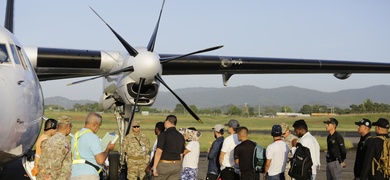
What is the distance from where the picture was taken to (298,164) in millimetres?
6945

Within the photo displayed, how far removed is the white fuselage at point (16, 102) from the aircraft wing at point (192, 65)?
4.34 m

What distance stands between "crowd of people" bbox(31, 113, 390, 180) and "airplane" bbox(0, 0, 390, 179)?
442mm

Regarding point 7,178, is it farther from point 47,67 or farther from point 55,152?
point 55,152

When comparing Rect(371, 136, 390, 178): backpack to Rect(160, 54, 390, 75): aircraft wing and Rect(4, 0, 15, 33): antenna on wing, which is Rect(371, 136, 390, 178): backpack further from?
Rect(4, 0, 15, 33): antenna on wing

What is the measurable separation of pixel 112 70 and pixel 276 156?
5899 mm

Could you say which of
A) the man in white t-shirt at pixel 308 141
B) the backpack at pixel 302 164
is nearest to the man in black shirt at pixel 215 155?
the man in white t-shirt at pixel 308 141

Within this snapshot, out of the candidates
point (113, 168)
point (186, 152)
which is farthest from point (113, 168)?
point (186, 152)

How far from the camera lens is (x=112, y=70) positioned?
1211cm

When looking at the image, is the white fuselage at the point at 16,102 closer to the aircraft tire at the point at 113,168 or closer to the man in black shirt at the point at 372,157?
the aircraft tire at the point at 113,168

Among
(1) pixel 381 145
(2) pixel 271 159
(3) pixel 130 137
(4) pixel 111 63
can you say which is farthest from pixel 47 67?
(1) pixel 381 145

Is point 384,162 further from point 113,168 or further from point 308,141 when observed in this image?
point 113,168

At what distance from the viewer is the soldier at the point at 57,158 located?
19.6ft

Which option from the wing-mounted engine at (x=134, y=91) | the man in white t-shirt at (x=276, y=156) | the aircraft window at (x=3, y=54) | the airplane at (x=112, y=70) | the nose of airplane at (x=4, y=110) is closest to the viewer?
the nose of airplane at (x=4, y=110)

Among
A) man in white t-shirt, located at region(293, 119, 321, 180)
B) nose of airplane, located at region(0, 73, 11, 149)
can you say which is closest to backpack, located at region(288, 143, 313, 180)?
man in white t-shirt, located at region(293, 119, 321, 180)
